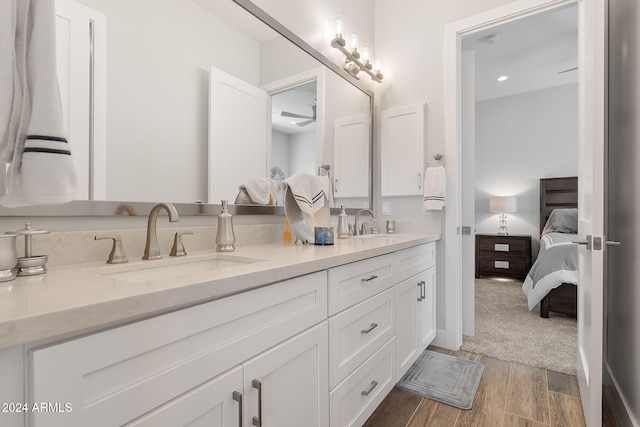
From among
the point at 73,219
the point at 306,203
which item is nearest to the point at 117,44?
the point at 73,219

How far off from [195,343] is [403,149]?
7.29 feet

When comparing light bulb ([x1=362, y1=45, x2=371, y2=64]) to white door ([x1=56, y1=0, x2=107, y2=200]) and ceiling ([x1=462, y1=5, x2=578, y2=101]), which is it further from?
white door ([x1=56, y1=0, x2=107, y2=200])

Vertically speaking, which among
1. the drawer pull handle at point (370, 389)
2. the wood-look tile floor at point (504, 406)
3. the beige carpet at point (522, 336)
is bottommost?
the wood-look tile floor at point (504, 406)

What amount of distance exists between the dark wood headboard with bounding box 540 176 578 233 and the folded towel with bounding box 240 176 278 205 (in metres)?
4.67

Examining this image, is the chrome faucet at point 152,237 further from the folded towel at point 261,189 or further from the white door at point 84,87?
the folded towel at point 261,189

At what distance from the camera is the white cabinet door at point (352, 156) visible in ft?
7.61

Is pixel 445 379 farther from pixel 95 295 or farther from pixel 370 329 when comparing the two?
pixel 95 295

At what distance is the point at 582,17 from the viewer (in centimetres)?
187

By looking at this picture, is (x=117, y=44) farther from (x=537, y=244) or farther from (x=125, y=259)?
(x=537, y=244)

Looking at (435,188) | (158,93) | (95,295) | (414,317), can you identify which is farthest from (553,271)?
(95,295)

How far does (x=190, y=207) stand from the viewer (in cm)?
131

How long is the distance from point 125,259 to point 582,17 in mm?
2625

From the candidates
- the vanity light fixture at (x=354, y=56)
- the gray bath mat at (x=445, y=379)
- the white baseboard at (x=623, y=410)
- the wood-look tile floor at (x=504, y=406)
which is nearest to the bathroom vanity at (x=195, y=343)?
the wood-look tile floor at (x=504, y=406)

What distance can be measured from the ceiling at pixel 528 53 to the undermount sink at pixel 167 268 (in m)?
2.70
